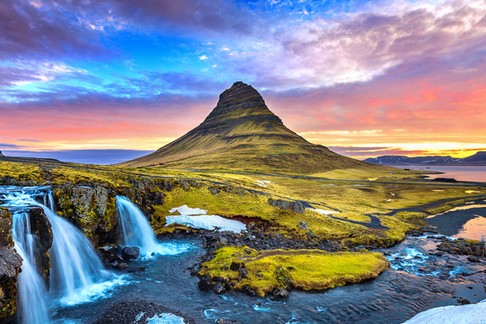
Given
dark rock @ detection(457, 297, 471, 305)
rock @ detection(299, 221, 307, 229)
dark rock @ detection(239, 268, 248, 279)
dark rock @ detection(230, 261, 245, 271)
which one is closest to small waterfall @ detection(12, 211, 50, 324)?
dark rock @ detection(230, 261, 245, 271)

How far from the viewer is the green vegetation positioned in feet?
109

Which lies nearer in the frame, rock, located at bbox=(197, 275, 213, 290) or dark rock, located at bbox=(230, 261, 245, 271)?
rock, located at bbox=(197, 275, 213, 290)

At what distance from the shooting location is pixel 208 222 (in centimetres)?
5775

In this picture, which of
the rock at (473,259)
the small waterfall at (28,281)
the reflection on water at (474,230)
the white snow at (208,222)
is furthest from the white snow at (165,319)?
the reflection on water at (474,230)

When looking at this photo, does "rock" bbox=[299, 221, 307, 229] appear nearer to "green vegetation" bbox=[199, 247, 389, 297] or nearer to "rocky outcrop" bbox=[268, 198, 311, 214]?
"rocky outcrop" bbox=[268, 198, 311, 214]

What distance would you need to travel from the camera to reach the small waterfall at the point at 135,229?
4609 centimetres

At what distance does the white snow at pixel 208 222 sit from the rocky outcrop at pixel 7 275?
33.6 metres

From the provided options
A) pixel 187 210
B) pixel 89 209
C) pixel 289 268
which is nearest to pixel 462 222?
pixel 289 268

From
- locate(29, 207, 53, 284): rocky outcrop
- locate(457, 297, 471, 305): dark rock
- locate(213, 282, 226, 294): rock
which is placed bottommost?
locate(457, 297, 471, 305): dark rock

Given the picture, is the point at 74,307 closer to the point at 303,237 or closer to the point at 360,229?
the point at 303,237

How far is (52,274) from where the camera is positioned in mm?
31047

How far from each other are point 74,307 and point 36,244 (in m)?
7.62

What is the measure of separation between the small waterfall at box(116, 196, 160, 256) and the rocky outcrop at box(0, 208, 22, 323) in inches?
829

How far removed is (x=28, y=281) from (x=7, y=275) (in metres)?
5.23
